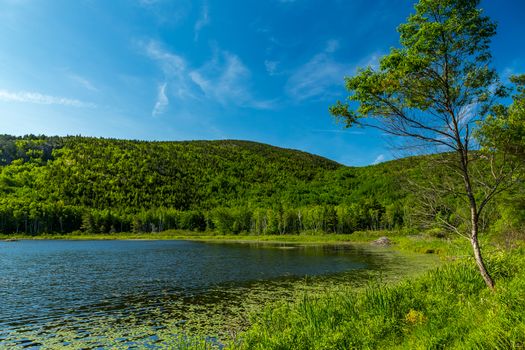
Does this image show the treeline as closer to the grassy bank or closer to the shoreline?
the grassy bank

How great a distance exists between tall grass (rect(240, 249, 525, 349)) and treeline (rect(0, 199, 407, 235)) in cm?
13650

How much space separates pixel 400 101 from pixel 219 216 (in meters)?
164

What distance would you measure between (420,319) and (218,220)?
163 metres

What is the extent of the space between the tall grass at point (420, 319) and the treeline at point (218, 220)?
136 metres

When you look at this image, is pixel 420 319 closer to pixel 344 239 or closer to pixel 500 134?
pixel 500 134

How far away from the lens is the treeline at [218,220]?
156m

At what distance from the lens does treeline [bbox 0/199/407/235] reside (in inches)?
6161

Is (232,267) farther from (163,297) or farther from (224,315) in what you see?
(224,315)

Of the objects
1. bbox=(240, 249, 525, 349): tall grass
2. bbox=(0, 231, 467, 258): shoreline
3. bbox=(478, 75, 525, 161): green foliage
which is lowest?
bbox=(0, 231, 467, 258): shoreline

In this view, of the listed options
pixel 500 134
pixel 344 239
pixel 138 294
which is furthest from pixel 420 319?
pixel 344 239

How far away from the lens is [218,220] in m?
174

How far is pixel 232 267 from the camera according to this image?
1930 inches

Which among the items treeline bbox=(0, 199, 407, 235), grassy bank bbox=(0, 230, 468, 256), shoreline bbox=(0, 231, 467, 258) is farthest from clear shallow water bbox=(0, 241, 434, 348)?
treeline bbox=(0, 199, 407, 235)

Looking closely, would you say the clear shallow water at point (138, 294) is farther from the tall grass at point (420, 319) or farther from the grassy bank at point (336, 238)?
the grassy bank at point (336, 238)
